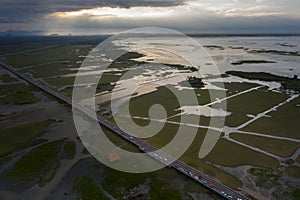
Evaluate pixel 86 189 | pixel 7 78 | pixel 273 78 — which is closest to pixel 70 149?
pixel 86 189

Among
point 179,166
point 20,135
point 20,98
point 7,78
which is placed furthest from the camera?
point 7,78

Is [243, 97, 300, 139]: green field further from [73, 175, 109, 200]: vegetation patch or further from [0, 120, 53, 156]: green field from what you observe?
[0, 120, 53, 156]: green field

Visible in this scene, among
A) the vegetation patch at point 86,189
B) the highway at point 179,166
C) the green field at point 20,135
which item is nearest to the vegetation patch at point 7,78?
the green field at point 20,135

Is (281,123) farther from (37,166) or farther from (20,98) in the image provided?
(20,98)

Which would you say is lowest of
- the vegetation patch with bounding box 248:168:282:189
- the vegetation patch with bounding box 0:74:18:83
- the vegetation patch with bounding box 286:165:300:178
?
the vegetation patch with bounding box 248:168:282:189

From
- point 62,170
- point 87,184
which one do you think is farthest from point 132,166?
point 62,170

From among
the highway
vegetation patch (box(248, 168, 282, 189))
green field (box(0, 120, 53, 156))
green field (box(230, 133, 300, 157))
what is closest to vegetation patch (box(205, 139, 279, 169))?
vegetation patch (box(248, 168, 282, 189))

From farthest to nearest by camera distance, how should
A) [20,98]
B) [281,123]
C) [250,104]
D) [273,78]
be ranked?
[273,78]
[20,98]
[250,104]
[281,123]

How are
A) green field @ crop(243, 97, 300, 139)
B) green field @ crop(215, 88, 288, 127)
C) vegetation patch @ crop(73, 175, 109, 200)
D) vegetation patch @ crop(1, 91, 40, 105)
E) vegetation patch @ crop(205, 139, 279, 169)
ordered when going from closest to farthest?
1. vegetation patch @ crop(73, 175, 109, 200)
2. vegetation patch @ crop(205, 139, 279, 169)
3. green field @ crop(243, 97, 300, 139)
4. green field @ crop(215, 88, 288, 127)
5. vegetation patch @ crop(1, 91, 40, 105)

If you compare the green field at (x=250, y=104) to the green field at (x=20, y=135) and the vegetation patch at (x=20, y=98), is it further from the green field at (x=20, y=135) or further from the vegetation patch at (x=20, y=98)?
the vegetation patch at (x=20, y=98)
